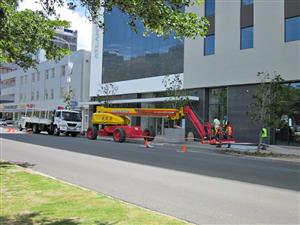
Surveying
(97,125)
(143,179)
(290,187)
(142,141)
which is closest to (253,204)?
(290,187)

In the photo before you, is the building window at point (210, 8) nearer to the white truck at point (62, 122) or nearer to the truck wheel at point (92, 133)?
the truck wheel at point (92, 133)

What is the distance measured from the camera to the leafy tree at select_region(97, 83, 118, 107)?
1847 inches

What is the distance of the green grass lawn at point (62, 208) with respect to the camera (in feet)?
22.4

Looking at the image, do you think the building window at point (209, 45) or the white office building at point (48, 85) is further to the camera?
the white office building at point (48, 85)

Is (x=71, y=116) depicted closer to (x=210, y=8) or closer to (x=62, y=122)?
(x=62, y=122)

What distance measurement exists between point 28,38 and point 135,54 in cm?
3587

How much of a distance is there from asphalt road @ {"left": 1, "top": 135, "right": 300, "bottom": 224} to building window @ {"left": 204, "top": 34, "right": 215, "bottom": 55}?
20805mm

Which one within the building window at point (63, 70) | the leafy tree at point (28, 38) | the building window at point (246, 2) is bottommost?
Result: the leafy tree at point (28, 38)

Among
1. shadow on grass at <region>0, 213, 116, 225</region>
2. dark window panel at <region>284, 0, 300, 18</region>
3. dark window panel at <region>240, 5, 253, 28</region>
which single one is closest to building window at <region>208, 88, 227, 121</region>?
dark window panel at <region>240, 5, 253, 28</region>

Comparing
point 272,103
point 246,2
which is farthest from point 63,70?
point 272,103

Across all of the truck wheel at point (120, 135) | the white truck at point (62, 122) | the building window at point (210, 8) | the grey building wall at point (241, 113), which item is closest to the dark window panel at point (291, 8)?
the grey building wall at point (241, 113)

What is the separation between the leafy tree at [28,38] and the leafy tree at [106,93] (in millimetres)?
32353

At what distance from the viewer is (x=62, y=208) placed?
768 centimetres

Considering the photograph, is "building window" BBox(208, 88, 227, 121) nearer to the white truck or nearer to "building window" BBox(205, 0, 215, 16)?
"building window" BBox(205, 0, 215, 16)
